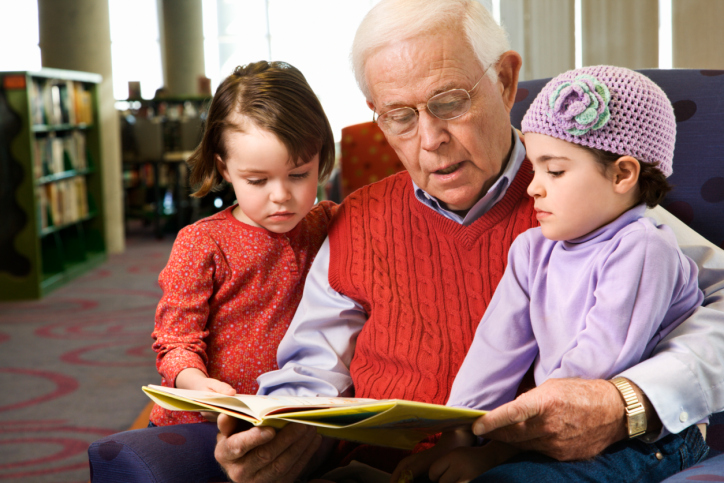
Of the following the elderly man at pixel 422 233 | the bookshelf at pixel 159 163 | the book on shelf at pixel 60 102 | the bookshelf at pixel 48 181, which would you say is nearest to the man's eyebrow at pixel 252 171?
the elderly man at pixel 422 233

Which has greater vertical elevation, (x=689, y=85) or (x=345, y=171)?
(x=689, y=85)

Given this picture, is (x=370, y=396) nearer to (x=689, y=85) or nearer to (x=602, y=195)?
(x=602, y=195)

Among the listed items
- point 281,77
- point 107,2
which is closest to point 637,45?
point 281,77

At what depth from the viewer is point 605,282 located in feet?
3.36

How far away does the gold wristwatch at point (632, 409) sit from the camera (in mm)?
981

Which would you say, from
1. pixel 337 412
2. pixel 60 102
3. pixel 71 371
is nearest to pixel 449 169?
pixel 337 412

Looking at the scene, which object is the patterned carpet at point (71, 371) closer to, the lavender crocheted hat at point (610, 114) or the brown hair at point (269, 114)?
the brown hair at point (269, 114)

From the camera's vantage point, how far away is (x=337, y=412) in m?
0.82

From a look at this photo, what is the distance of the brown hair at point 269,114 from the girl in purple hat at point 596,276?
1.46ft

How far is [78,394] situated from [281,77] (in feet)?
8.13

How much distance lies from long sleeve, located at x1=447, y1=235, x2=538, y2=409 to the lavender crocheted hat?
221 millimetres

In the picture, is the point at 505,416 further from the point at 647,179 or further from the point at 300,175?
the point at 300,175

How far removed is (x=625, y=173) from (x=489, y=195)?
28cm

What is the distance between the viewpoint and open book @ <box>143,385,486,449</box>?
0.82m
